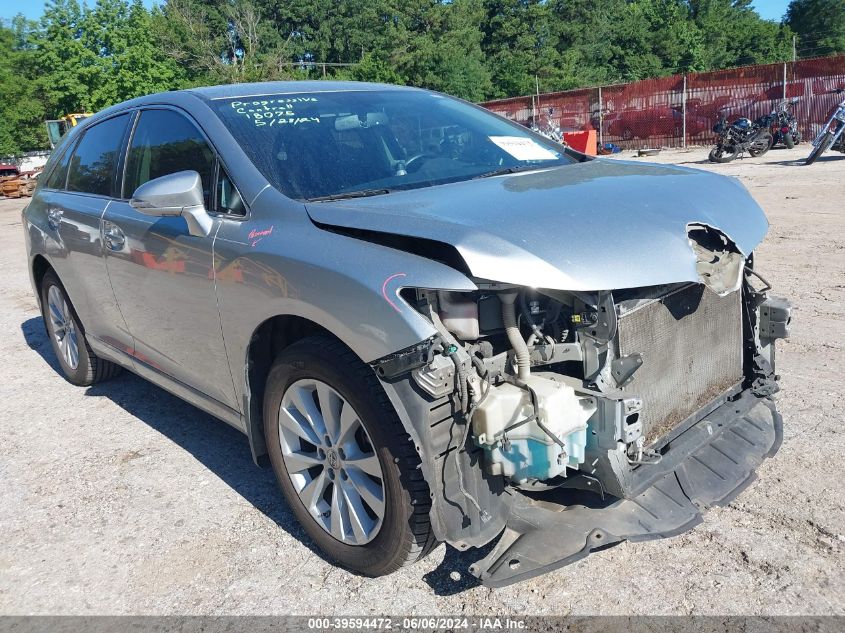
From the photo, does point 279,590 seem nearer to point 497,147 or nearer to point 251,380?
point 251,380

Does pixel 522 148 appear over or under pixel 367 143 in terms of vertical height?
under

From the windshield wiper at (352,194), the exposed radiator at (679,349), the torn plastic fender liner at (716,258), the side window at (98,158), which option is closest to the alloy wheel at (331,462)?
the windshield wiper at (352,194)

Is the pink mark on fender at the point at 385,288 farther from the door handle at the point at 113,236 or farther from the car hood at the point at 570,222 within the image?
the door handle at the point at 113,236

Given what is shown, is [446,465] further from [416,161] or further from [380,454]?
[416,161]

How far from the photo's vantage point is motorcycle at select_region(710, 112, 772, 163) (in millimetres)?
18922

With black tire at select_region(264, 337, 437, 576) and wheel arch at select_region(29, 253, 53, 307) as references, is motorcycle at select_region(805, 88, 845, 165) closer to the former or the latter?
wheel arch at select_region(29, 253, 53, 307)

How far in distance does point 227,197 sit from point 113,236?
3.83 ft

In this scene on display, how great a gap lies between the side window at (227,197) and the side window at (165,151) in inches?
2.6

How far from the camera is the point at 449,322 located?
2.42 meters

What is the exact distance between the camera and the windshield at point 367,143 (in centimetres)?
313

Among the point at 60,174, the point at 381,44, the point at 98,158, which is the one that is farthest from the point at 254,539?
the point at 381,44

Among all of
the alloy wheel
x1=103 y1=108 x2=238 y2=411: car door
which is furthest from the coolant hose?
x1=103 y1=108 x2=238 y2=411: car door

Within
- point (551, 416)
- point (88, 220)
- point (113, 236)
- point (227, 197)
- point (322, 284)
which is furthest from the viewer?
point (88, 220)

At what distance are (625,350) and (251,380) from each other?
1549 millimetres
